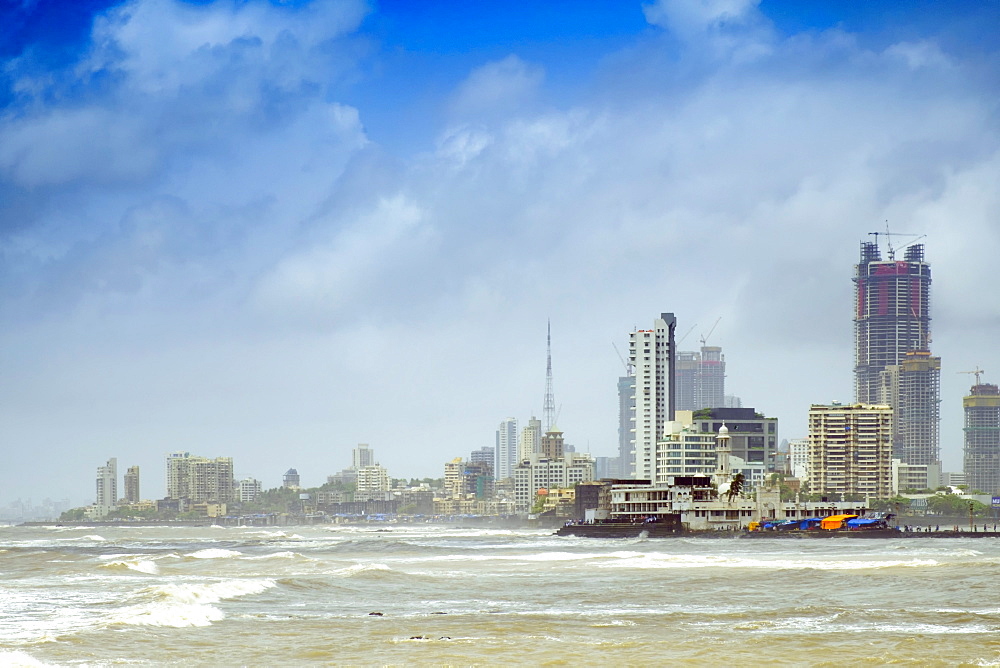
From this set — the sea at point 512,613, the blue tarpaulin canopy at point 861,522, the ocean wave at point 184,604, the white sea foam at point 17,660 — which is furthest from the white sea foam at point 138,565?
the blue tarpaulin canopy at point 861,522

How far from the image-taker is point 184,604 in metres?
68.1

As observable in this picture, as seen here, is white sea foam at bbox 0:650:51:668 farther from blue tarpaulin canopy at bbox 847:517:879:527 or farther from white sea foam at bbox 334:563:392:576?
blue tarpaulin canopy at bbox 847:517:879:527

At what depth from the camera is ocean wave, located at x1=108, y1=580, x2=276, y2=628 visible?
204ft

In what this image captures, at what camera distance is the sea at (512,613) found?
168ft

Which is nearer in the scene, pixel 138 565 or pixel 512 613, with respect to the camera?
pixel 512 613

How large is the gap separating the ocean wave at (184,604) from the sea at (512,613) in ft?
0.63

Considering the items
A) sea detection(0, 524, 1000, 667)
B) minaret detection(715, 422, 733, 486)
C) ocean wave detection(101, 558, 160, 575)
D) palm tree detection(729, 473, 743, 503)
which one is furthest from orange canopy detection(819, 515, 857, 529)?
ocean wave detection(101, 558, 160, 575)

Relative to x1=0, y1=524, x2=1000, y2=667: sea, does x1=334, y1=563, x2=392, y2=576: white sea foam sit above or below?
below

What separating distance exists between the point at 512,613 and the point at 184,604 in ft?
54.1

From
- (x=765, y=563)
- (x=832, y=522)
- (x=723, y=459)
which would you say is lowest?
(x=832, y=522)

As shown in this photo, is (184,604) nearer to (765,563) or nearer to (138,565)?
(138,565)

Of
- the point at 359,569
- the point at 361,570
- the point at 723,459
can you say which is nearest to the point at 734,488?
the point at 723,459

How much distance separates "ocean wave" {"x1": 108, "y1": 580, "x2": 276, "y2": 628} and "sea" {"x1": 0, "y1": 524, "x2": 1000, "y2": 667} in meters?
0.19

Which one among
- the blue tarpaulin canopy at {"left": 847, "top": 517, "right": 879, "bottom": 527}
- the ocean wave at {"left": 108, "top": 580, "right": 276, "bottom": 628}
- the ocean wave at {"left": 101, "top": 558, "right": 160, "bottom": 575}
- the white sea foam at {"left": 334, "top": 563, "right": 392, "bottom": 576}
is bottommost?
the blue tarpaulin canopy at {"left": 847, "top": 517, "right": 879, "bottom": 527}
